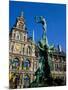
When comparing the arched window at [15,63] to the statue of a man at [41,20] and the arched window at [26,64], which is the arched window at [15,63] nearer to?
the arched window at [26,64]

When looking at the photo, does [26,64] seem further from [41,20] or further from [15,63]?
[41,20]

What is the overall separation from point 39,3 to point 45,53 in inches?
17.8

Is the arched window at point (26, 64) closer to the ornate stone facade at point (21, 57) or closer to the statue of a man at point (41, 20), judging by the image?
the ornate stone facade at point (21, 57)

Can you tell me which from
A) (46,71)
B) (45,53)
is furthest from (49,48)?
(46,71)

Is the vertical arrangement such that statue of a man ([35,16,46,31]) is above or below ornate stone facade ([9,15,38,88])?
above

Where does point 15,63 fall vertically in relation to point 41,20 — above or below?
below

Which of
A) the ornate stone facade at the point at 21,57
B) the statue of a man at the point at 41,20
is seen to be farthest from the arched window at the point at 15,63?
the statue of a man at the point at 41,20

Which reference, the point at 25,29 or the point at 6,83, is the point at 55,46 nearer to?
the point at 25,29

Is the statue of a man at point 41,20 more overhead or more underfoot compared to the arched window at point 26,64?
more overhead

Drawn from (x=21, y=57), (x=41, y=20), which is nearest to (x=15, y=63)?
(x=21, y=57)

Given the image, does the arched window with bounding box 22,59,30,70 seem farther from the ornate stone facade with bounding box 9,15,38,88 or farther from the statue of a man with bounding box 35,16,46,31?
the statue of a man with bounding box 35,16,46,31

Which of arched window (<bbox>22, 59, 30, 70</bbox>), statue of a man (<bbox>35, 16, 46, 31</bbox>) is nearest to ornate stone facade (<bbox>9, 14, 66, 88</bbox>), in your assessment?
arched window (<bbox>22, 59, 30, 70</bbox>)

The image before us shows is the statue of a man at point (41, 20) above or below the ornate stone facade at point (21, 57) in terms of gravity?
above

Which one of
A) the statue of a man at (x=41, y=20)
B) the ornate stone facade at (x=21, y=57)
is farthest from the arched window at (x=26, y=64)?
the statue of a man at (x=41, y=20)
